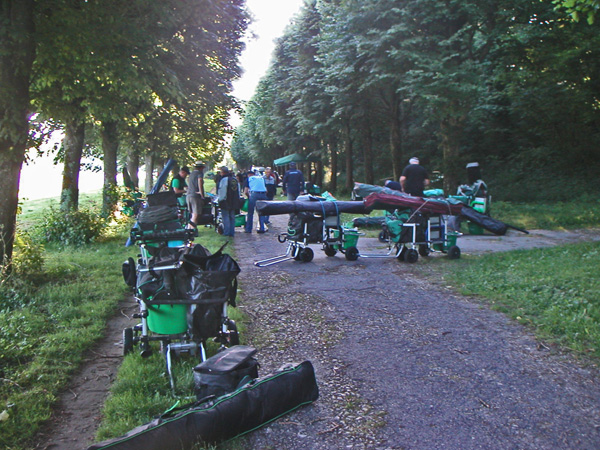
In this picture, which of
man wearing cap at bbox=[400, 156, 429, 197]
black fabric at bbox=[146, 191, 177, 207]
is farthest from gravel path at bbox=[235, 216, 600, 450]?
man wearing cap at bbox=[400, 156, 429, 197]

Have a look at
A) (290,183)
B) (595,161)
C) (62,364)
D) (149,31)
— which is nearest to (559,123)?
(595,161)

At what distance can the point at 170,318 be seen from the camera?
512cm

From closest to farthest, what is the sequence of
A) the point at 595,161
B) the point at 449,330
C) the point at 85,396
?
the point at 85,396 → the point at 449,330 → the point at 595,161

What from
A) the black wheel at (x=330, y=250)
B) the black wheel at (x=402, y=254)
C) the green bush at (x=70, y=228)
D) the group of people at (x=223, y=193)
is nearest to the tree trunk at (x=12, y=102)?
the green bush at (x=70, y=228)

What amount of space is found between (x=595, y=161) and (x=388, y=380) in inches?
946

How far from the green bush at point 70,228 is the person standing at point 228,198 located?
3.18 m

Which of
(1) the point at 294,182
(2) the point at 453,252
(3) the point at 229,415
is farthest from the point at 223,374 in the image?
(1) the point at 294,182

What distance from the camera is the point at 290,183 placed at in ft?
66.1

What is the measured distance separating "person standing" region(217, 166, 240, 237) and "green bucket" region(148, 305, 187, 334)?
32.1 feet

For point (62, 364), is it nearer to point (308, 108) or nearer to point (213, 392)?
point (213, 392)

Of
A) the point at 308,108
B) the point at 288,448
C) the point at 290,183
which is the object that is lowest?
the point at 288,448

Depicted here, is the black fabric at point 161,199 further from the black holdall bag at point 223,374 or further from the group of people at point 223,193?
the group of people at point 223,193

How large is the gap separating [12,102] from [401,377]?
23.2ft

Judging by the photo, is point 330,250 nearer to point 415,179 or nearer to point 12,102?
point 415,179
